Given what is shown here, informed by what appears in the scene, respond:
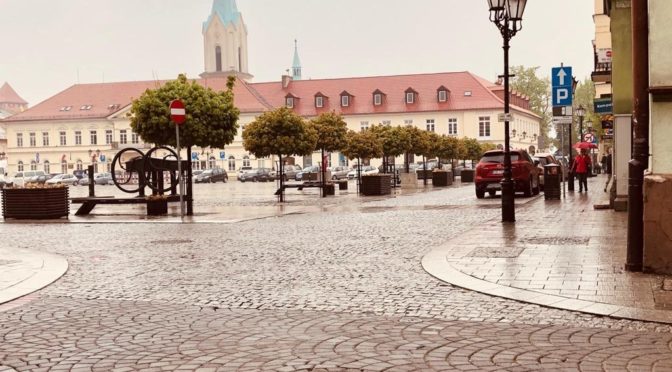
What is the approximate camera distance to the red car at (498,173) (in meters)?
29.5

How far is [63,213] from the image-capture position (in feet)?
72.6

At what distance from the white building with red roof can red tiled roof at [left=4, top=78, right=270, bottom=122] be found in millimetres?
121

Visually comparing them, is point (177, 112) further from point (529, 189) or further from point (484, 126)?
point (484, 126)

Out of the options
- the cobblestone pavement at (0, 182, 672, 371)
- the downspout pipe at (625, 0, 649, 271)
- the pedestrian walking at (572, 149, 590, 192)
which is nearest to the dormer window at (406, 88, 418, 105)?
the pedestrian walking at (572, 149, 590, 192)

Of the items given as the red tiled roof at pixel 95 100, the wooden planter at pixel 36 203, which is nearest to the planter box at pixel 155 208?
the wooden planter at pixel 36 203

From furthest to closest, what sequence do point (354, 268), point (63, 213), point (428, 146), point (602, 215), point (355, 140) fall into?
point (428, 146)
point (355, 140)
point (63, 213)
point (602, 215)
point (354, 268)

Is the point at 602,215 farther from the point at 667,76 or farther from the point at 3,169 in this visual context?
the point at 3,169

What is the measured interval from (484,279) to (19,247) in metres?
8.62

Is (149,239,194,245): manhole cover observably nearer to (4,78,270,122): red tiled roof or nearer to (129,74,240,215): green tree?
(129,74,240,215): green tree

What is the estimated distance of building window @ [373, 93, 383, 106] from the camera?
105188 mm

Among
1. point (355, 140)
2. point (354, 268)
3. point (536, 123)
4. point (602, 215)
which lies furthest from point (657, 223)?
point (536, 123)

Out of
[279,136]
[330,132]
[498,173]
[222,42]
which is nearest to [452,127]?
[222,42]

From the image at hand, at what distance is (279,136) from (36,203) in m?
15.2

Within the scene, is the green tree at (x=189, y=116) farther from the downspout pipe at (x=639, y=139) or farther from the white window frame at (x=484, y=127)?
the white window frame at (x=484, y=127)
